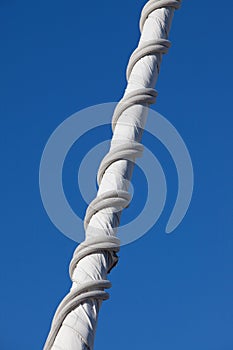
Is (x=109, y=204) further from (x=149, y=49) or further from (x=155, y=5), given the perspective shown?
(x=155, y=5)

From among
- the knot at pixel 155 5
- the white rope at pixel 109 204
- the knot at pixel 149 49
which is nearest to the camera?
the white rope at pixel 109 204

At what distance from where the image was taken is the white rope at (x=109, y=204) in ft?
11.8

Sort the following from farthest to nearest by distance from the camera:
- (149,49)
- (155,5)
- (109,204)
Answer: (155,5) < (149,49) < (109,204)

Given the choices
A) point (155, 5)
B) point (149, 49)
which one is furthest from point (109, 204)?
point (155, 5)

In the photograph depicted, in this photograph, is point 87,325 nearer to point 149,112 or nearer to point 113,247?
point 113,247

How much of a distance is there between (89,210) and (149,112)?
3.28 ft

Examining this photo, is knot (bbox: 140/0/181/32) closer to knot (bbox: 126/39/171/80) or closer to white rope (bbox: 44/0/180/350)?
white rope (bbox: 44/0/180/350)

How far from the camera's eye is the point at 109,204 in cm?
409

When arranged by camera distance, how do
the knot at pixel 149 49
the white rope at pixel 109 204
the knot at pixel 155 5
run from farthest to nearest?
the knot at pixel 155 5
the knot at pixel 149 49
the white rope at pixel 109 204

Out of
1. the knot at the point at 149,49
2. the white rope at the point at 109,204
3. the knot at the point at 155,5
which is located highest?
the knot at the point at 155,5

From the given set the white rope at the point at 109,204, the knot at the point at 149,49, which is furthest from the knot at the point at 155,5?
the knot at the point at 149,49

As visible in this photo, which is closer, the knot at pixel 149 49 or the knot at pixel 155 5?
the knot at pixel 149 49

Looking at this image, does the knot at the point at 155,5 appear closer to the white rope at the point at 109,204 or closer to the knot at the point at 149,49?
the white rope at the point at 109,204

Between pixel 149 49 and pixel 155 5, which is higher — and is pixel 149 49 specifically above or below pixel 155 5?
below
